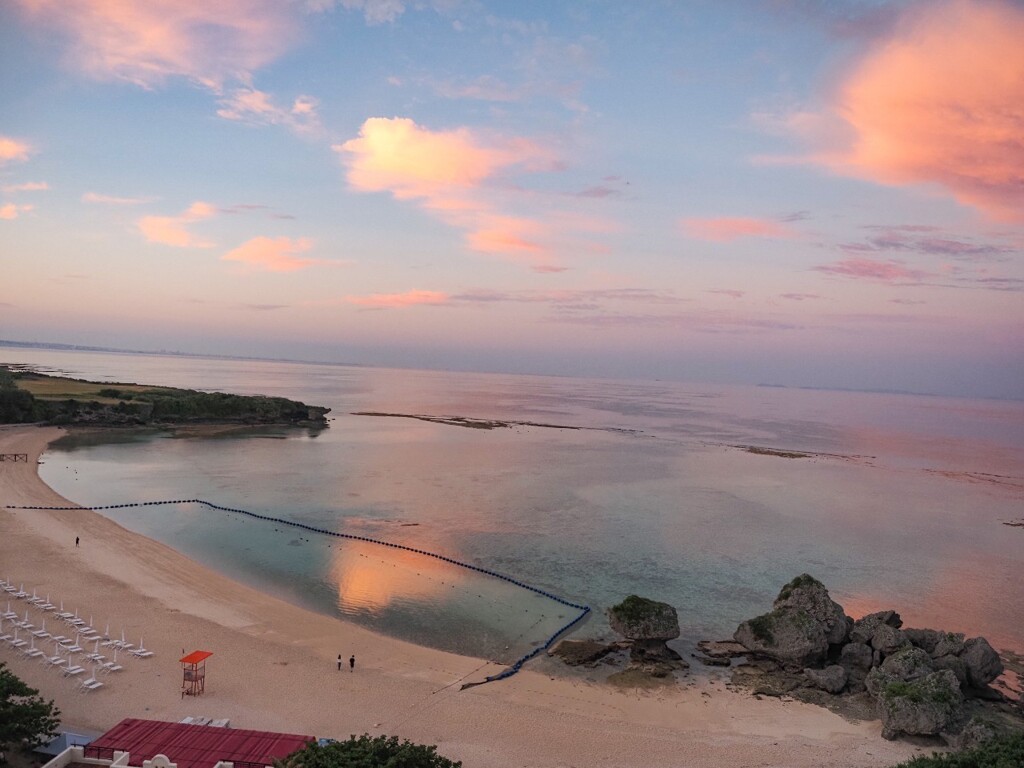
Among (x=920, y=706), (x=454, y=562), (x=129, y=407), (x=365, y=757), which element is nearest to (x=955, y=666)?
(x=920, y=706)

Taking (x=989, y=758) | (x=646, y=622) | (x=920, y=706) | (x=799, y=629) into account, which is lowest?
(x=646, y=622)

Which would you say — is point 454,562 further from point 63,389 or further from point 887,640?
point 63,389

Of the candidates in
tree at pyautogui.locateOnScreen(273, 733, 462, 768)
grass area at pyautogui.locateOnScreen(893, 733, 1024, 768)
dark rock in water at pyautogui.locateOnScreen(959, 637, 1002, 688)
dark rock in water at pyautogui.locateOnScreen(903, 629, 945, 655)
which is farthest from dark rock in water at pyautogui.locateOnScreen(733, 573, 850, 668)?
tree at pyautogui.locateOnScreen(273, 733, 462, 768)

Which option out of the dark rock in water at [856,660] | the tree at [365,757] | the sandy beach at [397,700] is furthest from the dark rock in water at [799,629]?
the tree at [365,757]

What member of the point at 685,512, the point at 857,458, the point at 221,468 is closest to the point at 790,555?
the point at 685,512

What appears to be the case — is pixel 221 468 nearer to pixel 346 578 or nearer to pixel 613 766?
pixel 346 578

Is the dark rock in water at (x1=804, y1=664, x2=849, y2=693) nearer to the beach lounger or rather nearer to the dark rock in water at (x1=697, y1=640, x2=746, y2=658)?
the dark rock in water at (x1=697, y1=640, x2=746, y2=658)

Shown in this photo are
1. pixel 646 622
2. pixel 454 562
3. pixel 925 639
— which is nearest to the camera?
pixel 925 639
